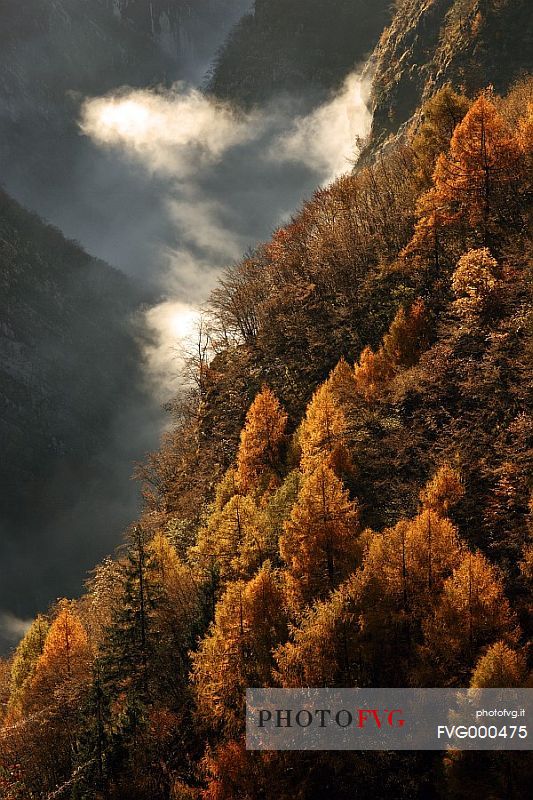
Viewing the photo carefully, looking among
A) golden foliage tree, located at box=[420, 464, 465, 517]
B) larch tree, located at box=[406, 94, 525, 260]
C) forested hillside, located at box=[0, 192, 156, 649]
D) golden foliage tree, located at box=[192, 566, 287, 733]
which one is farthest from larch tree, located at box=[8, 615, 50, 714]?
forested hillside, located at box=[0, 192, 156, 649]

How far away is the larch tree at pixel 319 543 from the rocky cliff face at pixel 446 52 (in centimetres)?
7891

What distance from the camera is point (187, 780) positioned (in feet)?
98.0

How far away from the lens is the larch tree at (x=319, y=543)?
31.8 metres

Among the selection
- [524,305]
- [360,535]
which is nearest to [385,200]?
[524,305]

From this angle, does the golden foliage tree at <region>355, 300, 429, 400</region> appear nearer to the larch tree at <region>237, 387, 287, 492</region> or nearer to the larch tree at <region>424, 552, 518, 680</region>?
the larch tree at <region>237, 387, 287, 492</region>

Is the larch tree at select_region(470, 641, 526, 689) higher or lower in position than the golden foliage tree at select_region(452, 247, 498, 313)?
lower

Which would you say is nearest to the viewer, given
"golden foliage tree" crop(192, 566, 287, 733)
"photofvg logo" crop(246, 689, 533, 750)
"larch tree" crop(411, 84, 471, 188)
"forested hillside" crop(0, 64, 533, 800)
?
"photofvg logo" crop(246, 689, 533, 750)

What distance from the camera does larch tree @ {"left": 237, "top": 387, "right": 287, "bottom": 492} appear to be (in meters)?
48.5

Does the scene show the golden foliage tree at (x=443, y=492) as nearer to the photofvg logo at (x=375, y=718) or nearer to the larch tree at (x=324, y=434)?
the larch tree at (x=324, y=434)

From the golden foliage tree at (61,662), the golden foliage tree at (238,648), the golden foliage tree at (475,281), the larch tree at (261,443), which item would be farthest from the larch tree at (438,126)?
the golden foliage tree at (61,662)

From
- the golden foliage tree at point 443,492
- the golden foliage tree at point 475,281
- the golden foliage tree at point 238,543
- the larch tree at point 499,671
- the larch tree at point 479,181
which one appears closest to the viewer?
the larch tree at point 499,671

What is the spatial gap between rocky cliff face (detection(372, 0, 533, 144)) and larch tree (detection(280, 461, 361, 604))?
3107 inches

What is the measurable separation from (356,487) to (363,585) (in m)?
10.9

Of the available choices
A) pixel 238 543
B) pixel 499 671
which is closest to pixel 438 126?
pixel 238 543
